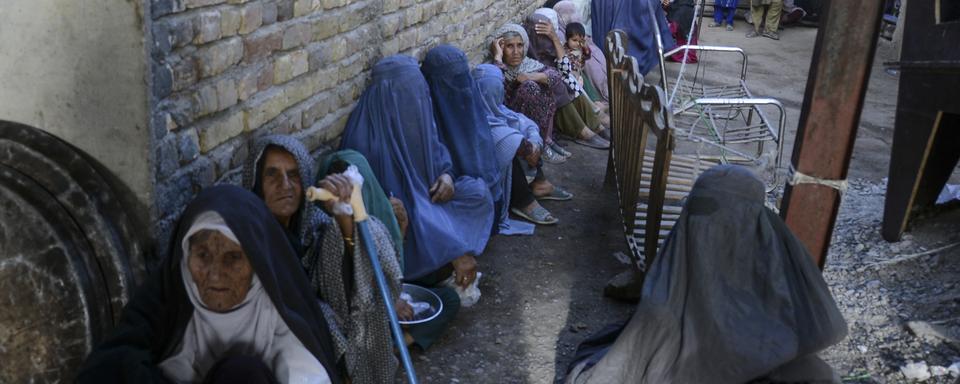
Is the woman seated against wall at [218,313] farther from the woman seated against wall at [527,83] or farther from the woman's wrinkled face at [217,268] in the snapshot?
the woman seated against wall at [527,83]

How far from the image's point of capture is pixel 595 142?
7.34 metres

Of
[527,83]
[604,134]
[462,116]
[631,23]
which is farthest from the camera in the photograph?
[631,23]

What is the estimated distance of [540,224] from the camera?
18.1 feet

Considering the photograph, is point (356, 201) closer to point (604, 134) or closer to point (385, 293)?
point (385, 293)

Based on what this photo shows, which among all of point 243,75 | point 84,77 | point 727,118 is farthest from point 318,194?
point 727,118

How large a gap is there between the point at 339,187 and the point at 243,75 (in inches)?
21.9

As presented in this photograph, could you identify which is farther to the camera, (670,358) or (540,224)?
(540,224)

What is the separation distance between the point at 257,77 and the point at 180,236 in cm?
97

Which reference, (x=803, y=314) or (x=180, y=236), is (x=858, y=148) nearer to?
(x=803, y=314)

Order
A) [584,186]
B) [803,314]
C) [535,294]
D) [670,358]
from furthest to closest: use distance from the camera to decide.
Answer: [584,186] → [535,294] → [670,358] → [803,314]

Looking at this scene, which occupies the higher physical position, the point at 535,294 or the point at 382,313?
the point at 382,313

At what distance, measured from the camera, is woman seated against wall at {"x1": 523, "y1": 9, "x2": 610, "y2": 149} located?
7254mm

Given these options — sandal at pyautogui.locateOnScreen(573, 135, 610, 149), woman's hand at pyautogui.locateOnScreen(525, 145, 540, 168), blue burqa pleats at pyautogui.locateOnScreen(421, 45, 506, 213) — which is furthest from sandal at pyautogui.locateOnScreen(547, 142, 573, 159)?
blue burqa pleats at pyautogui.locateOnScreen(421, 45, 506, 213)

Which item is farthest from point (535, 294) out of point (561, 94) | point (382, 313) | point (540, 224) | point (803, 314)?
point (561, 94)
